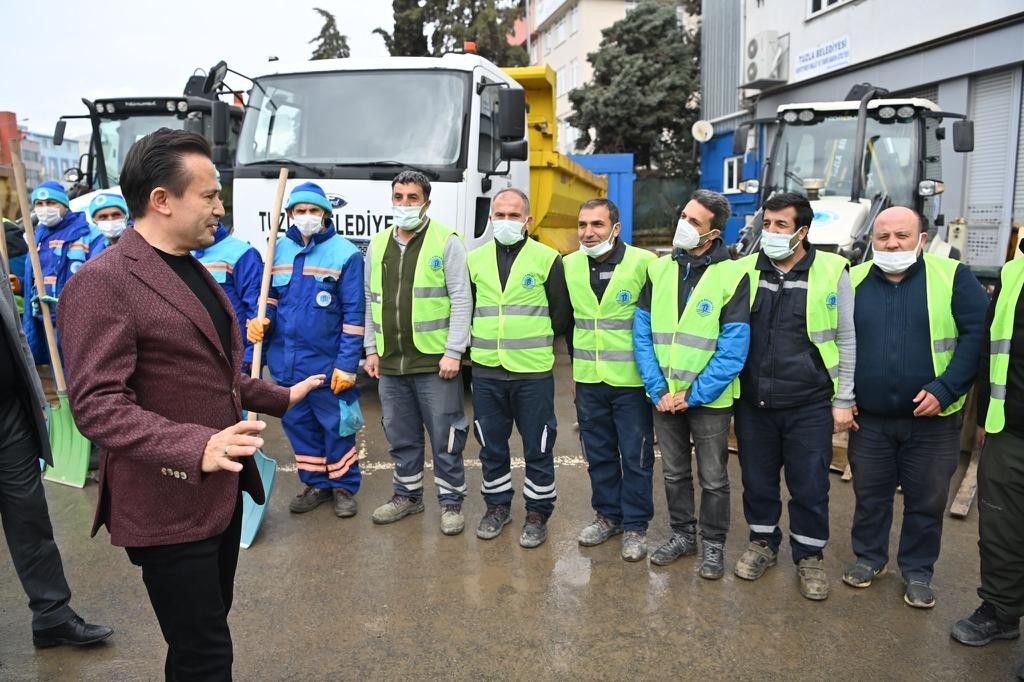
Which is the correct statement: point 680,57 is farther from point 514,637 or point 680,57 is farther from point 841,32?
point 514,637

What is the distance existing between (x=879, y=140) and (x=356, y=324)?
20.6ft

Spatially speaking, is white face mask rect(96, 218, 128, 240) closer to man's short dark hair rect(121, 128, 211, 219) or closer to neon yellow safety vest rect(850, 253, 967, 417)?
man's short dark hair rect(121, 128, 211, 219)

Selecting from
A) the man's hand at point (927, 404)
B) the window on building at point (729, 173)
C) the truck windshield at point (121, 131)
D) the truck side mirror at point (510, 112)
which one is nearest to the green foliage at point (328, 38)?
the window on building at point (729, 173)

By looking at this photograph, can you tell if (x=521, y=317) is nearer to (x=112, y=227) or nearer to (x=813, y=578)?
(x=813, y=578)

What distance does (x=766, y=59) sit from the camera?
1694 cm

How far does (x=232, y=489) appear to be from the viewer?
216 centimetres

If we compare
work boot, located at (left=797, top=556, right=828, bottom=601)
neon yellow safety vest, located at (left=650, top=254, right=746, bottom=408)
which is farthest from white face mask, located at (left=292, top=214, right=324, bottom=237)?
work boot, located at (left=797, top=556, right=828, bottom=601)

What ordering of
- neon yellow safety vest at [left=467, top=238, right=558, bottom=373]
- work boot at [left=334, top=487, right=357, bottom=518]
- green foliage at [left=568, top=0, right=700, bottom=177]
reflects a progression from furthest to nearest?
green foliage at [left=568, top=0, right=700, bottom=177], work boot at [left=334, top=487, right=357, bottom=518], neon yellow safety vest at [left=467, top=238, right=558, bottom=373]

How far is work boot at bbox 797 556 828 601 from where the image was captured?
3.64 metres

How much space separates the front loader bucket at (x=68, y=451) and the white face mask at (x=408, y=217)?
2.79 m

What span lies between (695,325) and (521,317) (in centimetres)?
96

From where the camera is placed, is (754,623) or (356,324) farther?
(356,324)

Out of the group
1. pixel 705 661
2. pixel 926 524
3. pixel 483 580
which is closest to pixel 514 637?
pixel 483 580

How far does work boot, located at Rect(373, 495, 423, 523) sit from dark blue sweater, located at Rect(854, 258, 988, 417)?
2.60 meters
